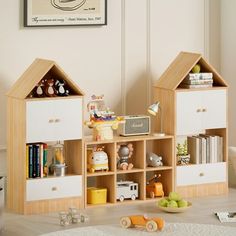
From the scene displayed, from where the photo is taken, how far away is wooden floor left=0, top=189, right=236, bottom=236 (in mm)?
5312

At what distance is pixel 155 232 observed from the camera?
17.1ft

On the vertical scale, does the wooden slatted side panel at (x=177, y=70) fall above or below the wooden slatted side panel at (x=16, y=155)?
above

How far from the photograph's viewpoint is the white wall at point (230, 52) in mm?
6727

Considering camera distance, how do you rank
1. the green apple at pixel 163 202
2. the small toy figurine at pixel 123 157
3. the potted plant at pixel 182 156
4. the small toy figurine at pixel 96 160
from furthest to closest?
the potted plant at pixel 182 156 < the small toy figurine at pixel 123 157 < the small toy figurine at pixel 96 160 < the green apple at pixel 163 202

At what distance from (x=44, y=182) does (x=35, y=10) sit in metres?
1.21

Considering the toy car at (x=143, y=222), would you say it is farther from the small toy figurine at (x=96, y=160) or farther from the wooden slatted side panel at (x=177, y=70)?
the wooden slatted side panel at (x=177, y=70)

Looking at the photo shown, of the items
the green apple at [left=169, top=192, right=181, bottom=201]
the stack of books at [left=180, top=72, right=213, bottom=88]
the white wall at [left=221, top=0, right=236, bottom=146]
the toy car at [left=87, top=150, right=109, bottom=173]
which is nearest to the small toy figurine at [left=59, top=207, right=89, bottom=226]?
the toy car at [left=87, top=150, right=109, bottom=173]

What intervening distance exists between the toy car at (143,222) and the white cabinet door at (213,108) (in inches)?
46.7

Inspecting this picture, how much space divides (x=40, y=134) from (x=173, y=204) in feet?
3.26

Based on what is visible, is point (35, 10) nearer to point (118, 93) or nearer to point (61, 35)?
point (61, 35)

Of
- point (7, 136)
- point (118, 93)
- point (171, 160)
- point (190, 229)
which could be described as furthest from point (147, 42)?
point (190, 229)

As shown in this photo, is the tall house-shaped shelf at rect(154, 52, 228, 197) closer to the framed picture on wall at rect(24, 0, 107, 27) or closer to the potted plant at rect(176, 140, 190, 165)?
the potted plant at rect(176, 140, 190, 165)

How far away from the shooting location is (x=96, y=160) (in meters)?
5.95

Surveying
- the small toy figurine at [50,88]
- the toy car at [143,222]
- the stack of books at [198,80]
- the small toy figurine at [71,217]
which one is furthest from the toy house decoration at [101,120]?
the toy car at [143,222]
